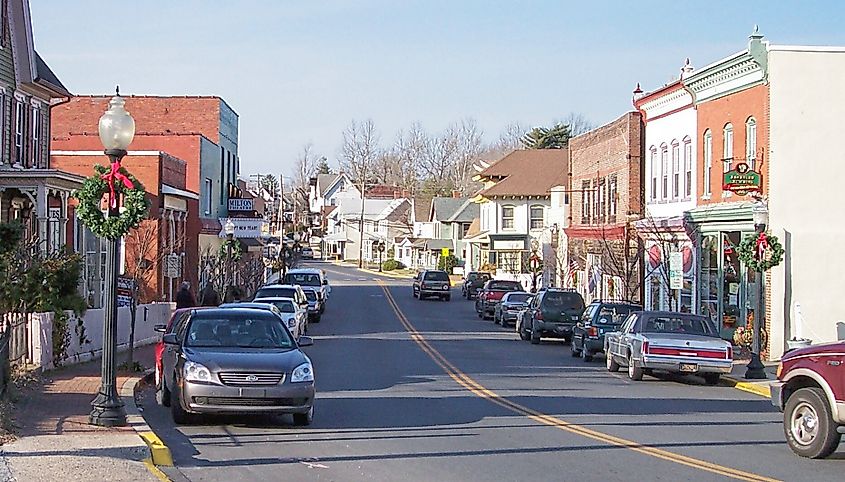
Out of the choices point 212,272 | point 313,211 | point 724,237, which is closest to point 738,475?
point 724,237

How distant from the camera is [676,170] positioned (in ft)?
126

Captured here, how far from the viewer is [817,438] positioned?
13.0 metres

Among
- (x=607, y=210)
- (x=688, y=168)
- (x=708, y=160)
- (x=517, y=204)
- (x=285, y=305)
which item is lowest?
(x=285, y=305)

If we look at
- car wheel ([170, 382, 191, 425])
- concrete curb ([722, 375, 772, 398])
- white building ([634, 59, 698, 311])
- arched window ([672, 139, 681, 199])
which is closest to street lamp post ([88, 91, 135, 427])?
car wheel ([170, 382, 191, 425])

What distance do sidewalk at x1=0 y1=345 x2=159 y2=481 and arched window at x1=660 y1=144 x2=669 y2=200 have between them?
85.0ft

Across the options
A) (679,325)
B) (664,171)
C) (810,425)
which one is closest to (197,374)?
(810,425)

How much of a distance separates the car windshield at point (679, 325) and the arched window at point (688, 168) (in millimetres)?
13339

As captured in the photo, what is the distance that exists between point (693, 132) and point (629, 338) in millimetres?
13951

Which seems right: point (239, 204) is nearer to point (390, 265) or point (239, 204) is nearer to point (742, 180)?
point (742, 180)

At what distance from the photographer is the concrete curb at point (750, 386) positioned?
22250 mm

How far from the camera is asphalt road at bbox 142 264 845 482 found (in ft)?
40.1

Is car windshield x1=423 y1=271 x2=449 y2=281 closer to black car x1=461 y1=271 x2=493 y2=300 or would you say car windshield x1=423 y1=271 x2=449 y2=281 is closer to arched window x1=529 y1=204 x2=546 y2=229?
black car x1=461 y1=271 x2=493 y2=300

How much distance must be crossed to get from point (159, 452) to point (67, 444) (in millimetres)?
1001

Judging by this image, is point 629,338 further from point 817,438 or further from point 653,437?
point 817,438
